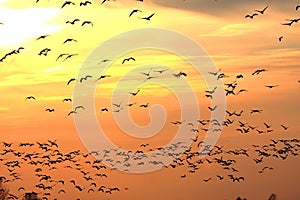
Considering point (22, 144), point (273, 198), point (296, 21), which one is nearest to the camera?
point (296, 21)

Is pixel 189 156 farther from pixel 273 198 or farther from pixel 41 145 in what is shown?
pixel 273 198

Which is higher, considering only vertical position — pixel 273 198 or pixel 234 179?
pixel 273 198

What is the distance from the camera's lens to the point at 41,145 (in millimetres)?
105125

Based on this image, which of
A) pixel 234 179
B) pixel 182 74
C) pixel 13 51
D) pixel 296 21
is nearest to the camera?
pixel 296 21

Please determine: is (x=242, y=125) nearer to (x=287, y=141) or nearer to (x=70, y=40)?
(x=287, y=141)

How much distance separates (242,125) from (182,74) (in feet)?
63.7

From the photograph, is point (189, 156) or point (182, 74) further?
point (189, 156)

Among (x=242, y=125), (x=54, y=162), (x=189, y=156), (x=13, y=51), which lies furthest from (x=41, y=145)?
(x=13, y=51)

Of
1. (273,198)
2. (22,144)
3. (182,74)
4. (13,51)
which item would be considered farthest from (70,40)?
(273,198)

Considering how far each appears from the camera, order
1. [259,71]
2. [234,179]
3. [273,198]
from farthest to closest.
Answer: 1. [273,198]
2. [234,179]
3. [259,71]

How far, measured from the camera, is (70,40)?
→ 67.7m

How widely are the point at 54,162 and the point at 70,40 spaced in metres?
42.1

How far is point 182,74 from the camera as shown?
3246 inches

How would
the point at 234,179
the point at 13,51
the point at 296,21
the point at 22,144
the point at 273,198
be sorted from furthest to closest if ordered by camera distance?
1. the point at 273,198
2. the point at 234,179
3. the point at 22,144
4. the point at 13,51
5. the point at 296,21
